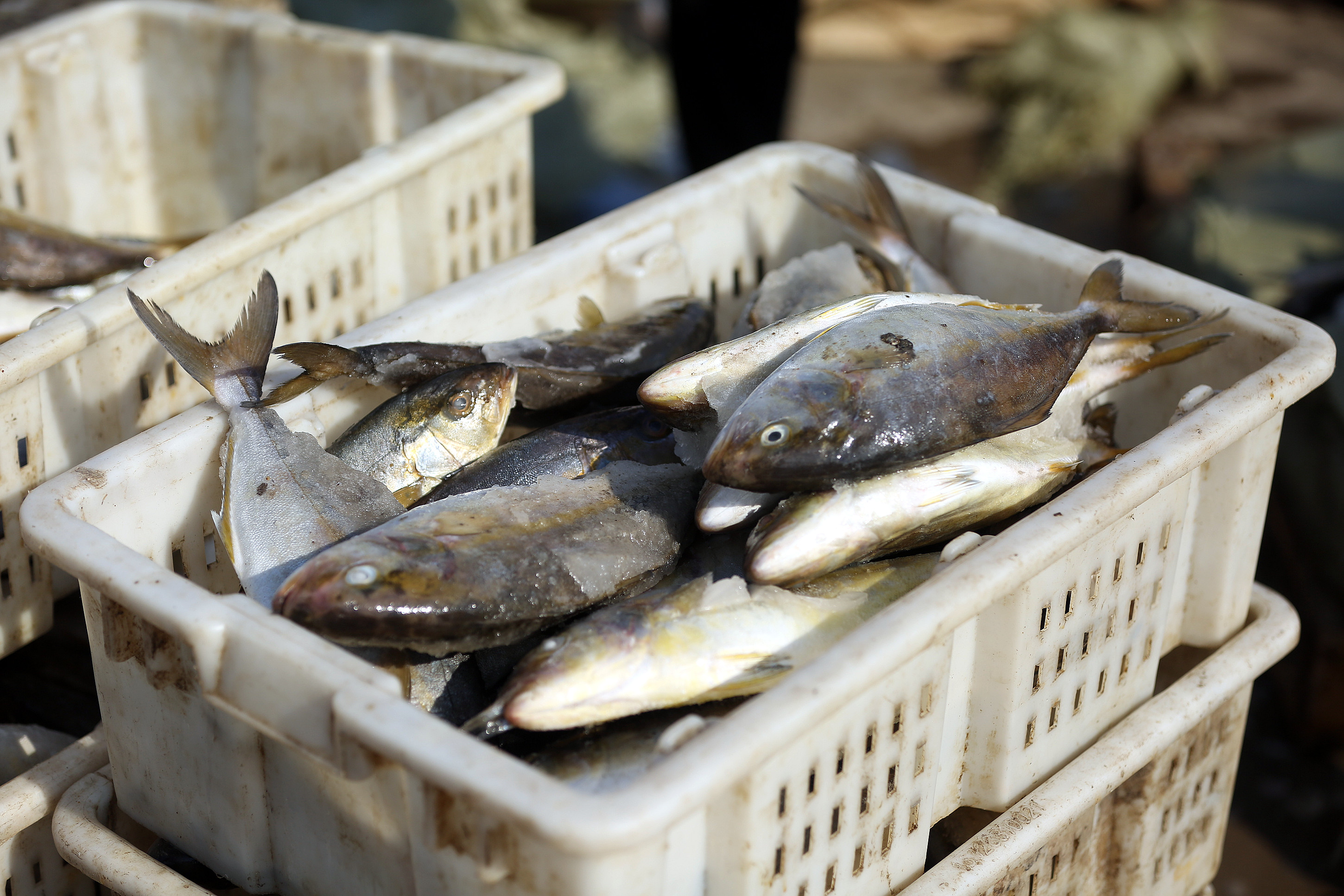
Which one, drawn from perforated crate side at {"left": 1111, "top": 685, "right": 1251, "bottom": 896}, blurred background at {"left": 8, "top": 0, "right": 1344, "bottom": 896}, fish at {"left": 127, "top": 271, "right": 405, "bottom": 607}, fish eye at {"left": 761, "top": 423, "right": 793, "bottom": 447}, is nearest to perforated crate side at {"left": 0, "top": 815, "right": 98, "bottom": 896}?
blurred background at {"left": 8, "top": 0, "right": 1344, "bottom": 896}

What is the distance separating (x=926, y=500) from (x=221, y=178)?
261 centimetres

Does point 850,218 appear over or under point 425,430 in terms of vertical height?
over

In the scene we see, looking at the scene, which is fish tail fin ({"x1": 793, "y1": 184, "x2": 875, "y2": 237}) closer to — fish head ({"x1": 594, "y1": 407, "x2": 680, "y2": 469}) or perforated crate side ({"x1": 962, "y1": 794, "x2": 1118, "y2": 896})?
fish head ({"x1": 594, "y1": 407, "x2": 680, "y2": 469})

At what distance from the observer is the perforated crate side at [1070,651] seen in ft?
6.50

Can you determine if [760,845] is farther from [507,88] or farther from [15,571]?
[507,88]

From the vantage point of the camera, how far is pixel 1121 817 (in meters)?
2.26

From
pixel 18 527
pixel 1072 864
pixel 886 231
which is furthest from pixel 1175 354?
pixel 18 527

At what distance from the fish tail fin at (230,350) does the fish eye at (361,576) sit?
0.52 meters

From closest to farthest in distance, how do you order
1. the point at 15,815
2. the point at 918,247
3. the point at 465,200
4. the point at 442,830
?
the point at 442,830, the point at 15,815, the point at 918,247, the point at 465,200

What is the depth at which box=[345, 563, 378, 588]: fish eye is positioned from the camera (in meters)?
1.77

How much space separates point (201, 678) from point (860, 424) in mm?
965

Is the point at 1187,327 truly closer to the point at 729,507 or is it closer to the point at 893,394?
the point at 893,394

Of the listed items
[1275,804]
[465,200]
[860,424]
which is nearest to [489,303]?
[465,200]

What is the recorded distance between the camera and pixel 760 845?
167 centimetres
